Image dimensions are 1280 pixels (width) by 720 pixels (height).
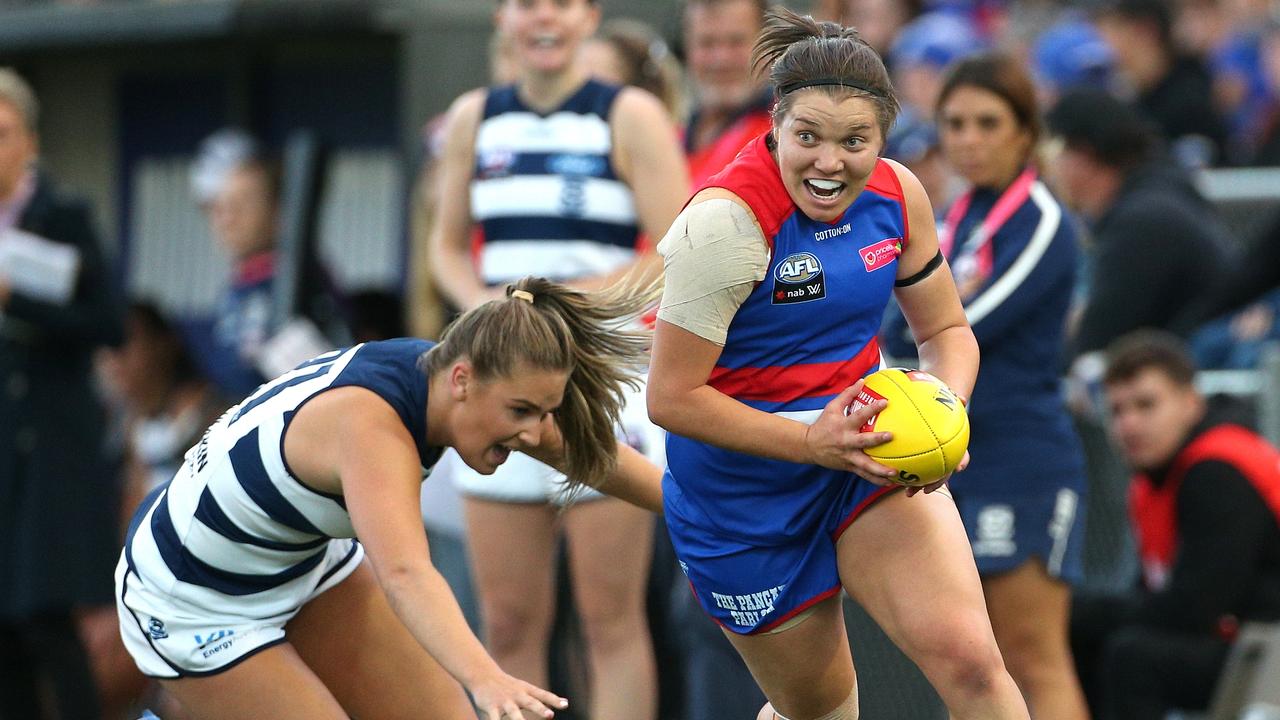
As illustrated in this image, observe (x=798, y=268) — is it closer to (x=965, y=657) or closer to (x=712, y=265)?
(x=712, y=265)

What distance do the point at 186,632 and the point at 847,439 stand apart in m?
1.63

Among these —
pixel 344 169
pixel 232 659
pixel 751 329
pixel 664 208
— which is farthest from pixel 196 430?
pixel 751 329

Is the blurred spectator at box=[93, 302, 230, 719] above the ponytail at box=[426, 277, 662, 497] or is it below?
below

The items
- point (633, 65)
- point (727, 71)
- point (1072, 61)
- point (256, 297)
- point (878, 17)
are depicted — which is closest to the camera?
point (727, 71)

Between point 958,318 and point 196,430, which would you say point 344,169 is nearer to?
point 196,430

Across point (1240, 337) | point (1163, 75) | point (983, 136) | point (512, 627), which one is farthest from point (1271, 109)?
point (512, 627)

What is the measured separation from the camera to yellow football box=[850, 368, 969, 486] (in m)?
3.64

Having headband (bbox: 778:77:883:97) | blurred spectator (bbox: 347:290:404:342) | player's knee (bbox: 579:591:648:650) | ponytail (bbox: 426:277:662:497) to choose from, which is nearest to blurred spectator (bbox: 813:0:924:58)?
blurred spectator (bbox: 347:290:404:342)

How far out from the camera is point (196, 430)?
349 inches

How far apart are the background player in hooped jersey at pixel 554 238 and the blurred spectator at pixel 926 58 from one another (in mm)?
2610

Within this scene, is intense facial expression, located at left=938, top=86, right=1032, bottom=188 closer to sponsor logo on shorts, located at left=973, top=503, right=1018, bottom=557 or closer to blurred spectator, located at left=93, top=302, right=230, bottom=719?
sponsor logo on shorts, located at left=973, top=503, right=1018, bottom=557

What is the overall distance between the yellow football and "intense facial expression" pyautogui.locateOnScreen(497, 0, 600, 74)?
2093mm

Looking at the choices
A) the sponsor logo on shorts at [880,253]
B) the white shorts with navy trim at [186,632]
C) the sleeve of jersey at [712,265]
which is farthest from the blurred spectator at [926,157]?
the white shorts with navy trim at [186,632]

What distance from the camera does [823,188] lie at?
12.3ft
